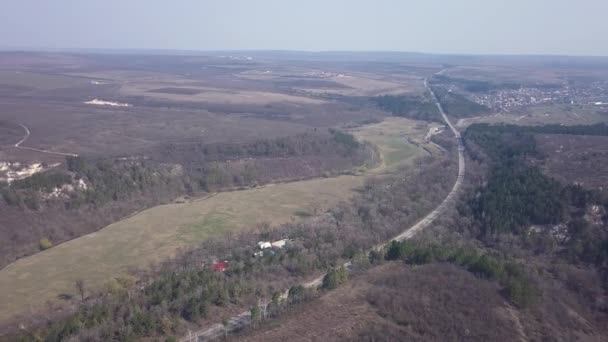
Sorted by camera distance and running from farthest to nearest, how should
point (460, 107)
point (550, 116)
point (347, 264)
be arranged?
1. point (460, 107)
2. point (550, 116)
3. point (347, 264)

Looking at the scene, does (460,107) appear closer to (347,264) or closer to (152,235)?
(347,264)

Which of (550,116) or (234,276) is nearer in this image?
(234,276)

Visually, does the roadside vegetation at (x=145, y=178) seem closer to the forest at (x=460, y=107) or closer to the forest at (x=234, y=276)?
the forest at (x=234, y=276)

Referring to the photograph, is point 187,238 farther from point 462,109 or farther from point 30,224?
point 462,109

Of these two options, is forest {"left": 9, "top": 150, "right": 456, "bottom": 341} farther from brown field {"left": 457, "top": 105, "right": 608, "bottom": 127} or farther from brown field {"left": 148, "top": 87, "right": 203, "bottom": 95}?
brown field {"left": 148, "top": 87, "right": 203, "bottom": 95}

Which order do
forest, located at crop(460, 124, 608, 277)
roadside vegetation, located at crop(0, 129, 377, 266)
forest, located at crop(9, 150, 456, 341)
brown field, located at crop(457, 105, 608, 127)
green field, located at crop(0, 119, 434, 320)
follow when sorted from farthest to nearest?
brown field, located at crop(457, 105, 608, 127) → roadside vegetation, located at crop(0, 129, 377, 266) → forest, located at crop(460, 124, 608, 277) → green field, located at crop(0, 119, 434, 320) → forest, located at crop(9, 150, 456, 341)

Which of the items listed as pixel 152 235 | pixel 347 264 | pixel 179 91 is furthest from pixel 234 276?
pixel 179 91

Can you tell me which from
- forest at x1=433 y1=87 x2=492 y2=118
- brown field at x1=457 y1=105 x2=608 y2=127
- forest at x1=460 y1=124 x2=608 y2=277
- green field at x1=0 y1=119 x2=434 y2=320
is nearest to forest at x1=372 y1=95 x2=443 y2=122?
forest at x1=433 y1=87 x2=492 y2=118

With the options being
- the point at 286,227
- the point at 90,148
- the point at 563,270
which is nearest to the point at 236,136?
the point at 90,148
